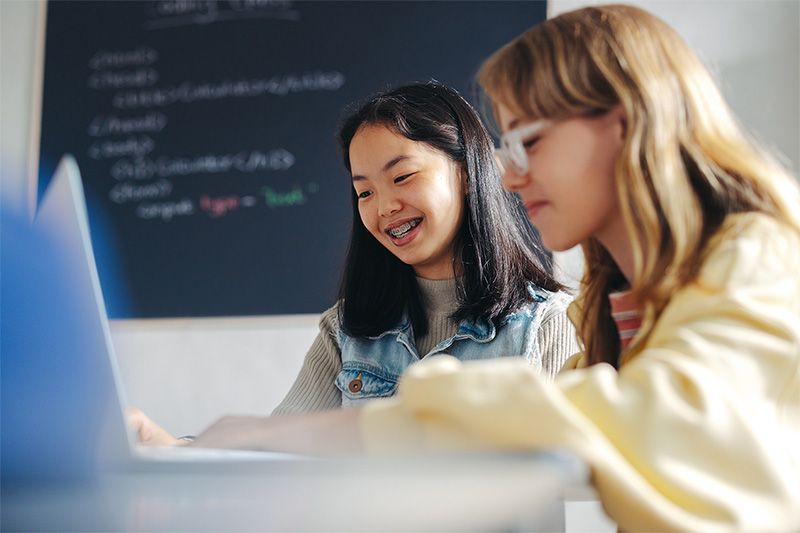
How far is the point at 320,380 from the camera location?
1.36 metres

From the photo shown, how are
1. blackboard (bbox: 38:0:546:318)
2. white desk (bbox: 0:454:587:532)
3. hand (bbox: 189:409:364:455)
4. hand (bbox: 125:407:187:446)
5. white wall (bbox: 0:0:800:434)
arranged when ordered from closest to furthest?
white desk (bbox: 0:454:587:532) → hand (bbox: 189:409:364:455) → hand (bbox: 125:407:187:446) → white wall (bbox: 0:0:800:434) → blackboard (bbox: 38:0:546:318)

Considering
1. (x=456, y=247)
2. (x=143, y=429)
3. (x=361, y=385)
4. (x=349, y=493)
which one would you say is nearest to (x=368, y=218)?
(x=456, y=247)

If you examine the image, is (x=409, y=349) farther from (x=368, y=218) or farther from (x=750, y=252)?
(x=750, y=252)

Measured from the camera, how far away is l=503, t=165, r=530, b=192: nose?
27.3 inches

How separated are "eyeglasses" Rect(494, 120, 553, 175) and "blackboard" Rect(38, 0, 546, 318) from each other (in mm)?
1322

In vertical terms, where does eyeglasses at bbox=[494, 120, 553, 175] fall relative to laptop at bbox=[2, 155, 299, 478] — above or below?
above

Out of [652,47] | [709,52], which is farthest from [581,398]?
[709,52]

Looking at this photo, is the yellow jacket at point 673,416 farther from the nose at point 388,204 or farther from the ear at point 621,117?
the nose at point 388,204

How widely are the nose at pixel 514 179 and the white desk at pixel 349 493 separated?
1.17 ft

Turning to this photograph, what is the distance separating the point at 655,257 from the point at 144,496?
44 centimetres

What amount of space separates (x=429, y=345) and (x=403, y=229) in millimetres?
225

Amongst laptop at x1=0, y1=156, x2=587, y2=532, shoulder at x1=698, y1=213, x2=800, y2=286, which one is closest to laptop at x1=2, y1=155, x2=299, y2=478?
laptop at x1=0, y1=156, x2=587, y2=532

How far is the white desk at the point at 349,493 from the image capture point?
37cm

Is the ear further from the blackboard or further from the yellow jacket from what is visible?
the blackboard
